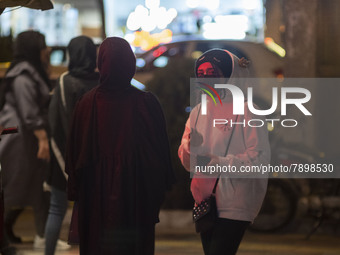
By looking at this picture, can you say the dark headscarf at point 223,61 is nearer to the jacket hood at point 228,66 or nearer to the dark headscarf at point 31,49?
the jacket hood at point 228,66

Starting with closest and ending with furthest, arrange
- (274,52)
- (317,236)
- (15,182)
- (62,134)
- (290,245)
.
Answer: (62,134), (15,182), (290,245), (317,236), (274,52)

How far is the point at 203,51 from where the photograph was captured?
10312 millimetres

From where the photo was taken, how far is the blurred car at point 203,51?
10312mm

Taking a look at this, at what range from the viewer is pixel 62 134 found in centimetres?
575

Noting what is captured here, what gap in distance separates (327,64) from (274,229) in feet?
10.8

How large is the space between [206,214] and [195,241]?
3446 mm

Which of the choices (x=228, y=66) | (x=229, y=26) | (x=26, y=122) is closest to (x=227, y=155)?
(x=228, y=66)

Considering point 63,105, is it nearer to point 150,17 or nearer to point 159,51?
point 159,51

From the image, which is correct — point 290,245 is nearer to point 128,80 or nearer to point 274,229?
point 274,229

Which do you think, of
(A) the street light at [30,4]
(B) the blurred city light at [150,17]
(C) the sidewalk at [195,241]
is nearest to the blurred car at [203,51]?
(C) the sidewalk at [195,241]

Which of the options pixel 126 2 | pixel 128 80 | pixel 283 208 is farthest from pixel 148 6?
pixel 128 80

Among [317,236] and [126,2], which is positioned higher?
[126,2]

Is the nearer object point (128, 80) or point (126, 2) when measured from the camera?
point (128, 80)

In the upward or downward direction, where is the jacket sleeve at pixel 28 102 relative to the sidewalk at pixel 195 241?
upward
